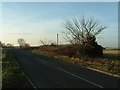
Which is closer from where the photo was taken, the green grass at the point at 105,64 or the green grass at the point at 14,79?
the green grass at the point at 14,79

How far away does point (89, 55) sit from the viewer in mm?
39406

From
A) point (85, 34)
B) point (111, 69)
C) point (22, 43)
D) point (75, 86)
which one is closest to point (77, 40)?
point (85, 34)

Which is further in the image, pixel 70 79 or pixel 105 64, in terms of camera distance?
pixel 105 64

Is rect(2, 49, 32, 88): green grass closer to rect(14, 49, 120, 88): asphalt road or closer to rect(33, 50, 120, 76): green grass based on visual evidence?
rect(14, 49, 120, 88): asphalt road

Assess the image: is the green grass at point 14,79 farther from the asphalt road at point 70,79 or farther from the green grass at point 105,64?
the green grass at point 105,64

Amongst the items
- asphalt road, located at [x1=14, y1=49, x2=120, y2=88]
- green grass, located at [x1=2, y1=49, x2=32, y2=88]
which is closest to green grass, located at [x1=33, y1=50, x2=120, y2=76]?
asphalt road, located at [x1=14, y1=49, x2=120, y2=88]

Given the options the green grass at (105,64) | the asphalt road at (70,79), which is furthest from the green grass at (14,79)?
the green grass at (105,64)

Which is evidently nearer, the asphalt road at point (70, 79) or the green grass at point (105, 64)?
the asphalt road at point (70, 79)

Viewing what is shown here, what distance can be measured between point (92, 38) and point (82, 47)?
2.07 meters

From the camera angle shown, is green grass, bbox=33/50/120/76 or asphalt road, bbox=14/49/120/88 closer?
asphalt road, bbox=14/49/120/88

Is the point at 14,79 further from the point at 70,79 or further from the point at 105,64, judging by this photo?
the point at 105,64

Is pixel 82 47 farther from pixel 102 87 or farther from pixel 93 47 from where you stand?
pixel 102 87

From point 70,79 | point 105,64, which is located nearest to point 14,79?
point 70,79

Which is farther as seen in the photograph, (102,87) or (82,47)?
(82,47)
